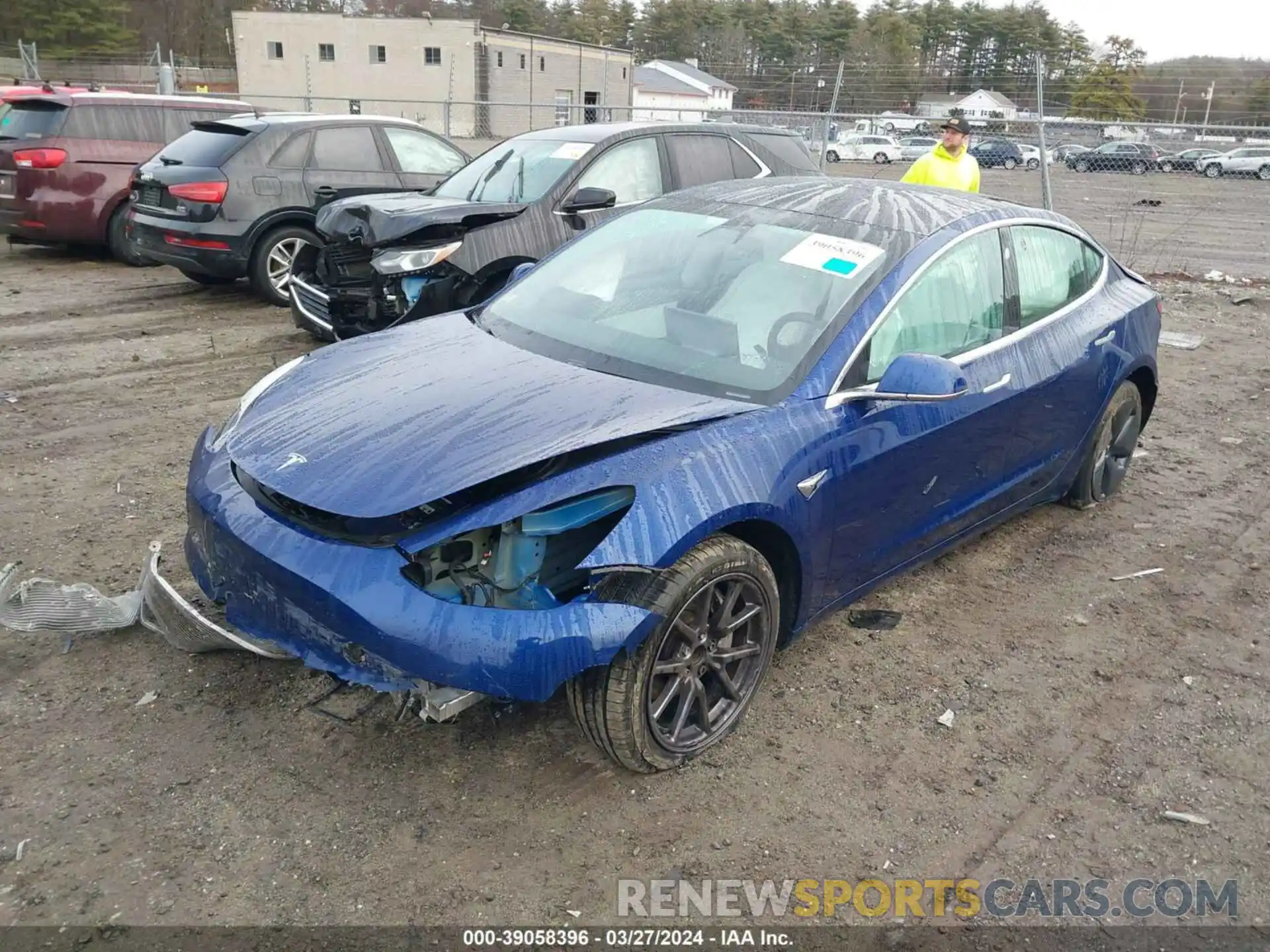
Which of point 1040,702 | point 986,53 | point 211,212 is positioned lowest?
point 1040,702

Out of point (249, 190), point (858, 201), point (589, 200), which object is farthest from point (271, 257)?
point (858, 201)

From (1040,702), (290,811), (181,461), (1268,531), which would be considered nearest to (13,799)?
(290,811)

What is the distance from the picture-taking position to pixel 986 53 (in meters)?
24.9

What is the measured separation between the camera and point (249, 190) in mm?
8367

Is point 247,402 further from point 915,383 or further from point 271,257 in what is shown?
point 271,257

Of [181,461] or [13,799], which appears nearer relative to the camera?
[13,799]

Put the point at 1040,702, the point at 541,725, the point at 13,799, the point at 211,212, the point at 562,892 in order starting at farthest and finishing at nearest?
the point at 211,212
the point at 1040,702
the point at 541,725
the point at 13,799
the point at 562,892

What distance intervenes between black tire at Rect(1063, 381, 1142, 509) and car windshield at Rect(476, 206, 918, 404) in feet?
6.40

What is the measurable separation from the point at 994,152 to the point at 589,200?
22062 millimetres

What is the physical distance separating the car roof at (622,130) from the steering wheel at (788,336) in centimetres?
422

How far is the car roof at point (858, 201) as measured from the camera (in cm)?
383

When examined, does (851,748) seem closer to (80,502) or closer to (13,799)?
(13,799)

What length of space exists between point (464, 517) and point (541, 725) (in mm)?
921

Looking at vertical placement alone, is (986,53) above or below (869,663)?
above
